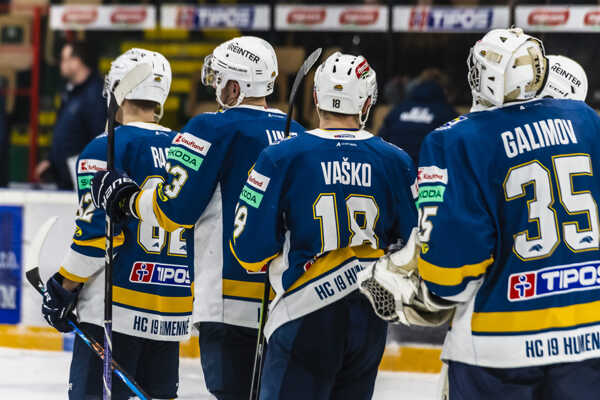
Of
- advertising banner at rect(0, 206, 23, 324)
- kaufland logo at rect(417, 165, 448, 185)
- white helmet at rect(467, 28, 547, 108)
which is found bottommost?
advertising banner at rect(0, 206, 23, 324)

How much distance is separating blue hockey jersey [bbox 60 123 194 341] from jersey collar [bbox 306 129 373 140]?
0.67 m

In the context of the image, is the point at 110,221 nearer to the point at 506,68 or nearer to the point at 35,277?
the point at 35,277

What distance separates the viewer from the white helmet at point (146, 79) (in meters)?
3.51

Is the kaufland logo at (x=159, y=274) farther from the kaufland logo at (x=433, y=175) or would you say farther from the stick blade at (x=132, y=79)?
the kaufland logo at (x=433, y=175)

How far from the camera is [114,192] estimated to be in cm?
317

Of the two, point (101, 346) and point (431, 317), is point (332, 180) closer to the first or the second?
point (431, 317)

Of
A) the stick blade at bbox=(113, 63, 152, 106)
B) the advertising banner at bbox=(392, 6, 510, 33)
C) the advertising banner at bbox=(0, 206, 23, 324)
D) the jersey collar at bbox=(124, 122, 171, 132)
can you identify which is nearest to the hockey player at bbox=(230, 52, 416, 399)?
the stick blade at bbox=(113, 63, 152, 106)

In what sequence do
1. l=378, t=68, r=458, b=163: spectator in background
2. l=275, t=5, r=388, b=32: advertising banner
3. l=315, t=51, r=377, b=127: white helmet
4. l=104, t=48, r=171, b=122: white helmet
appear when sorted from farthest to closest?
l=275, t=5, r=388, b=32: advertising banner → l=378, t=68, r=458, b=163: spectator in background → l=104, t=48, r=171, b=122: white helmet → l=315, t=51, r=377, b=127: white helmet

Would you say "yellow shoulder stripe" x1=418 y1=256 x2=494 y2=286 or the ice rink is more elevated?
"yellow shoulder stripe" x1=418 y1=256 x2=494 y2=286

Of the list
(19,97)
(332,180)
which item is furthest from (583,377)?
(19,97)

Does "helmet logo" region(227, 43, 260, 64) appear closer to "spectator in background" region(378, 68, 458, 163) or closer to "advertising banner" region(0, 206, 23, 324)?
"spectator in background" region(378, 68, 458, 163)

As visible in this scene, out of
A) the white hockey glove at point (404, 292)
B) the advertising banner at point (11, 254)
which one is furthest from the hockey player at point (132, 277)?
the advertising banner at point (11, 254)

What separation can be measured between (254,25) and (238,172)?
4.11 metres

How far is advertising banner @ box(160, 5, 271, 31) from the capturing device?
721 cm
